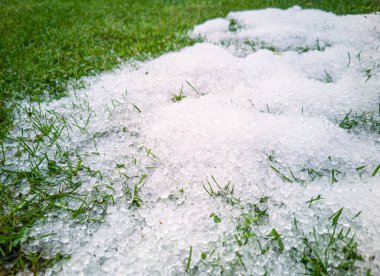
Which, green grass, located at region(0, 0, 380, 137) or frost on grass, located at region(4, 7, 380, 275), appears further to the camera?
green grass, located at region(0, 0, 380, 137)

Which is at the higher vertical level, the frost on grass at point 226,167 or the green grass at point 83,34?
the green grass at point 83,34

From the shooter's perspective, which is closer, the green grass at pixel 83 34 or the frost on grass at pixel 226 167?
the frost on grass at pixel 226 167

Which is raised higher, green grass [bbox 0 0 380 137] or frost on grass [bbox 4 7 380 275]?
green grass [bbox 0 0 380 137]

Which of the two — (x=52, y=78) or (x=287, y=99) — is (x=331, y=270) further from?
(x=52, y=78)

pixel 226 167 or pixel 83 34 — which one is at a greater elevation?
pixel 83 34
